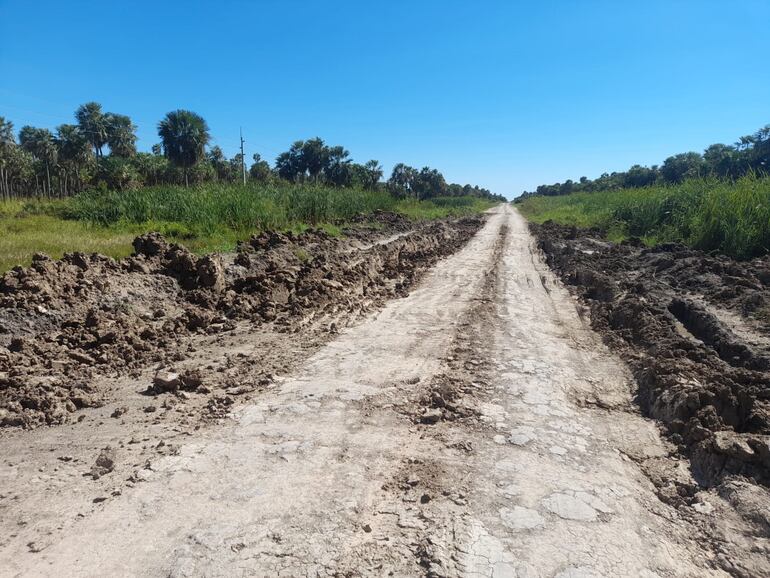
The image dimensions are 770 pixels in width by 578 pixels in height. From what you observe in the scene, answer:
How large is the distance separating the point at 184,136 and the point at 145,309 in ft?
131

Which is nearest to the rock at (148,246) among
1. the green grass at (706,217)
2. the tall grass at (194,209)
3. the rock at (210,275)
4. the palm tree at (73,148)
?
the rock at (210,275)

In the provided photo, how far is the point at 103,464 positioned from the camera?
3.50 m

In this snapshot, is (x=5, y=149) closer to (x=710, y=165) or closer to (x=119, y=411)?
(x=119, y=411)

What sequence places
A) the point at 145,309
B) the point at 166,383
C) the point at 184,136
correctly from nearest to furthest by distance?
1. the point at 166,383
2. the point at 145,309
3. the point at 184,136

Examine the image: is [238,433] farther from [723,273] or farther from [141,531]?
[723,273]

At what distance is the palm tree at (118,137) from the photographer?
216 feet

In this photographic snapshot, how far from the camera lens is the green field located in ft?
32.7

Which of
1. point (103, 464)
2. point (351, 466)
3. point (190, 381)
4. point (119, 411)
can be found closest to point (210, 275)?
point (190, 381)

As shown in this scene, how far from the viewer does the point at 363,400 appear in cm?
475

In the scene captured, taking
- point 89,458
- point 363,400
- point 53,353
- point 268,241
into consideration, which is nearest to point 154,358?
point 53,353

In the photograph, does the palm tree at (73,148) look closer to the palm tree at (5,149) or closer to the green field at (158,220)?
the palm tree at (5,149)

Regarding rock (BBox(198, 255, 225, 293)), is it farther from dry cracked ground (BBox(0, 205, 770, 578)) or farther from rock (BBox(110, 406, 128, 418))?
rock (BBox(110, 406, 128, 418))

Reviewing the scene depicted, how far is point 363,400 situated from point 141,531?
2297mm

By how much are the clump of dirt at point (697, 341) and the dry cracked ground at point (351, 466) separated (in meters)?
0.26
